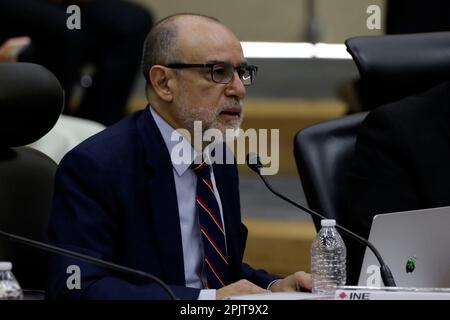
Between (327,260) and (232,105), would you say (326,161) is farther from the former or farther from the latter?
(327,260)

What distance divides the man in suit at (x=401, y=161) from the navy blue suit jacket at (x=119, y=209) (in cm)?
44

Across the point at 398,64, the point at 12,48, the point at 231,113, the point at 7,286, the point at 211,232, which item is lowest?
the point at 7,286

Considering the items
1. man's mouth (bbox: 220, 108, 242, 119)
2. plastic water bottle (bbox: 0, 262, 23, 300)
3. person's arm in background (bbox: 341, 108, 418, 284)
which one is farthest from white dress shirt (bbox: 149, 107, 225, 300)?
plastic water bottle (bbox: 0, 262, 23, 300)

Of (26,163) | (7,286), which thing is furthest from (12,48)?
(7,286)

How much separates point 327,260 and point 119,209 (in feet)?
1.37

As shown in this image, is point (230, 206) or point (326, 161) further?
point (326, 161)

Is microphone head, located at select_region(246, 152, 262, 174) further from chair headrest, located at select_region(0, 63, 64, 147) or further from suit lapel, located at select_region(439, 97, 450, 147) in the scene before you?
suit lapel, located at select_region(439, 97, 450, 147)

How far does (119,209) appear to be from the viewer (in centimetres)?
227

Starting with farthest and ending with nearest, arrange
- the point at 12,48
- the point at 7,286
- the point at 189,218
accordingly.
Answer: the point at 12,48 → the point at 189,218 → the point at 7,286

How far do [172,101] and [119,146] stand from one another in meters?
0.18

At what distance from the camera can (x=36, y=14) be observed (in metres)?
4.14
